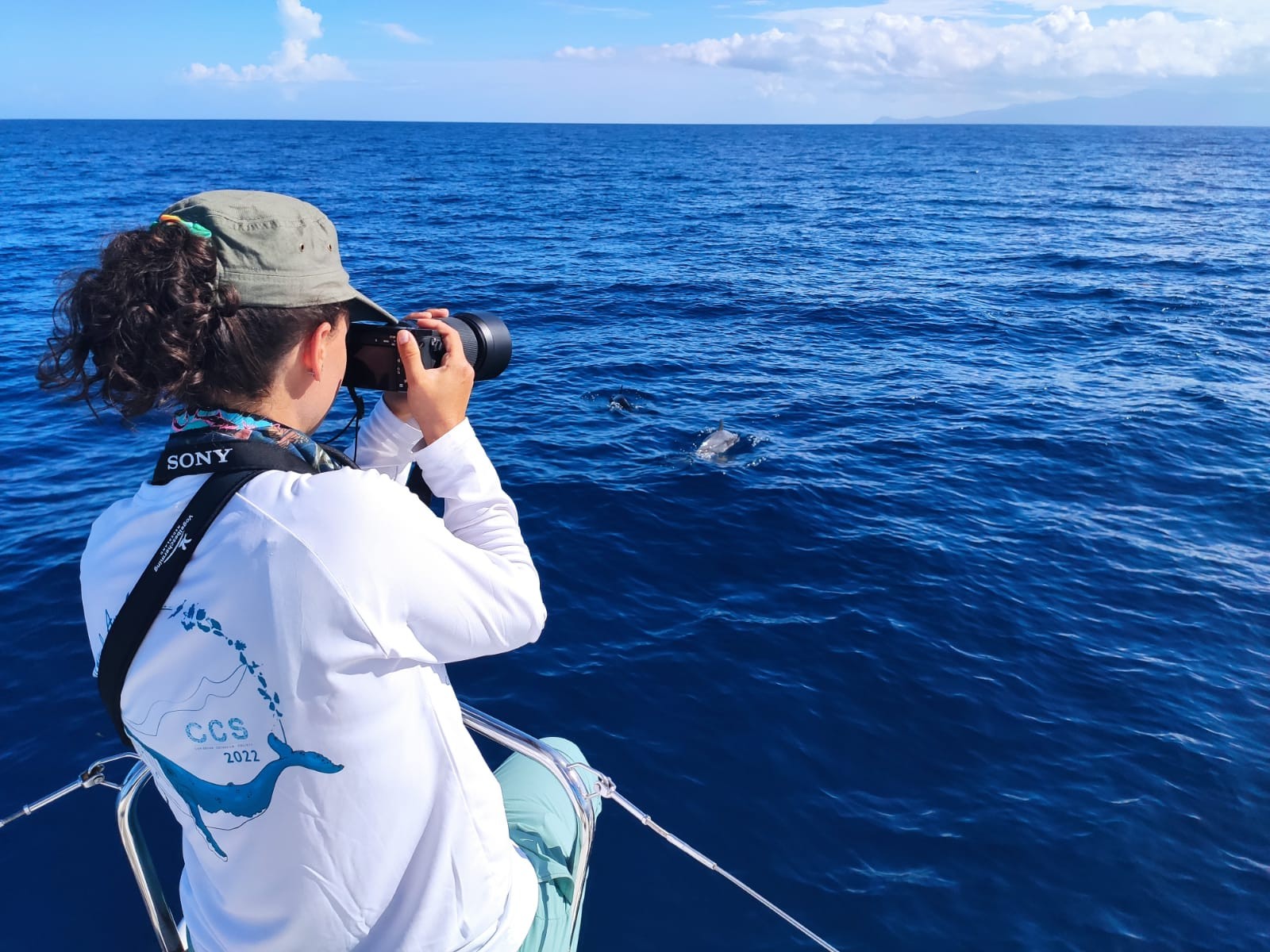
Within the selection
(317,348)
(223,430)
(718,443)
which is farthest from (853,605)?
(223,430)

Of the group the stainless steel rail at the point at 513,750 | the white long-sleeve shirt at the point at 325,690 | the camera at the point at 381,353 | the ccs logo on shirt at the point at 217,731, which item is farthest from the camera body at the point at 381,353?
the stainless steel rail at the point at 513,750

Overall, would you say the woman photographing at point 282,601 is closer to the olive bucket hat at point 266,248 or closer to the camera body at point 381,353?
the olive bucket hat at point 266,248

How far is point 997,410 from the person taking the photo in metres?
14.4

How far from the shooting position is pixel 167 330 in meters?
1.58

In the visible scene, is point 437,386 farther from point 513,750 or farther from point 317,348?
point 513,750

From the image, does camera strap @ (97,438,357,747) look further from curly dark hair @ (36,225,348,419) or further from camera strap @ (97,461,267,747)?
curly dark hair @ (36,225,348,419)

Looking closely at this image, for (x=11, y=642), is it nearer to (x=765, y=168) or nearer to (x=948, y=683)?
(x=948, y=683)

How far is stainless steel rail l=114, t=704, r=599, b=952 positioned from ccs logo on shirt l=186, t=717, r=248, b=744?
1.31 meters

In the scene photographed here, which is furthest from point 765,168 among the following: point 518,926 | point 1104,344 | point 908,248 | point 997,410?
point 518,926

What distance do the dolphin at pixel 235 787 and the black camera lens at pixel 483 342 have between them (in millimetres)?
1133

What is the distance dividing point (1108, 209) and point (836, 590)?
133 feet

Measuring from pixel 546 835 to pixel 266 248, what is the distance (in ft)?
7.50

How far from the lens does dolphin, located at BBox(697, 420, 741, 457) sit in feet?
40.5

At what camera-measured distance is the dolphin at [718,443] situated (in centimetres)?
1234
